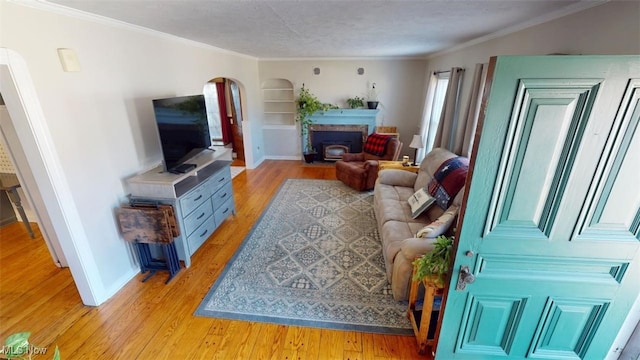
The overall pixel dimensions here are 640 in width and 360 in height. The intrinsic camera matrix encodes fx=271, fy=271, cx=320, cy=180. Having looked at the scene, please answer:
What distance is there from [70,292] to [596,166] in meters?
3.91

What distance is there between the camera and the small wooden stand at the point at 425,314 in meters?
1.78

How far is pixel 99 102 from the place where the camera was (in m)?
2.27

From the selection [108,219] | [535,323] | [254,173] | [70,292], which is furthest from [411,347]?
[254,173]

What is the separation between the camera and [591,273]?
1.47 meters

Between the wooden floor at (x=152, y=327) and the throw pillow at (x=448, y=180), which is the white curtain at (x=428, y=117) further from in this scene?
the wooden floor at (x=152, y=327)

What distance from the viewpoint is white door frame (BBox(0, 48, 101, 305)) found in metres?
1.70

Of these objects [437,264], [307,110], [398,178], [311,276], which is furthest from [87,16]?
[307,110]

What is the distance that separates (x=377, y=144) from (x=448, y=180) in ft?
8.41

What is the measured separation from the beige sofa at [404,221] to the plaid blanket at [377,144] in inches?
52.3

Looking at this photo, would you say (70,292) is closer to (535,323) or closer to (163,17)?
(163,17)

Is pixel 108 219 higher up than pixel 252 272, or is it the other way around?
pixel 108 219

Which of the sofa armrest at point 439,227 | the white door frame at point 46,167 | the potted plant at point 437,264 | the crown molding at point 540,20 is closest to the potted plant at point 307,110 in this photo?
the crown molding at point 540,20

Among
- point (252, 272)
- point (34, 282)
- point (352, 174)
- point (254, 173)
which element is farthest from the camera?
point (254, 173)

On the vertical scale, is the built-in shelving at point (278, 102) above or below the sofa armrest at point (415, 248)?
above
